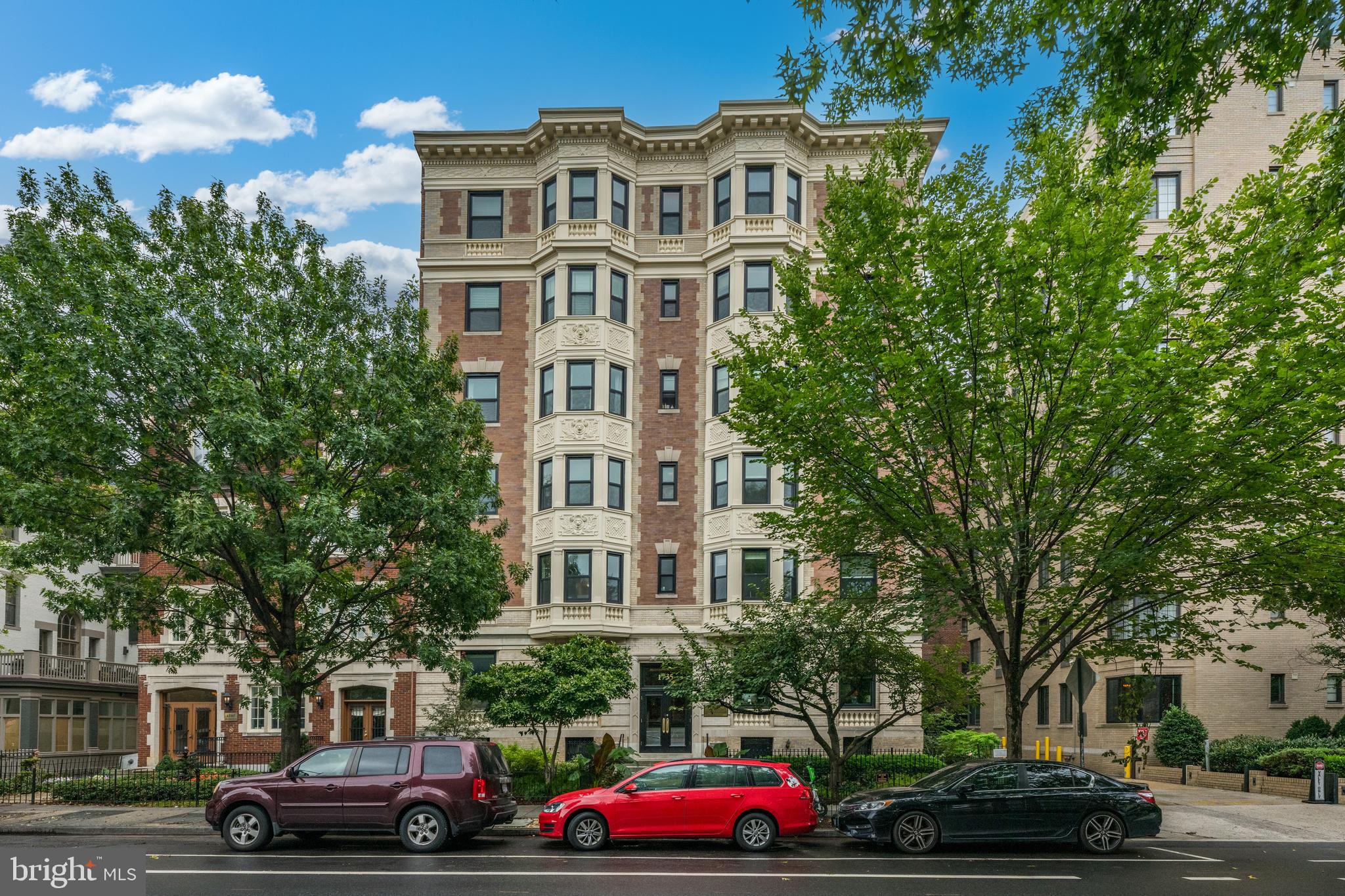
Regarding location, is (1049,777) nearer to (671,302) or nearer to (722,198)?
(671,302)

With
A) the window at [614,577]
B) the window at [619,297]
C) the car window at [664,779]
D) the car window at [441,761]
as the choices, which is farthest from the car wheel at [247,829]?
the window at [619,297]

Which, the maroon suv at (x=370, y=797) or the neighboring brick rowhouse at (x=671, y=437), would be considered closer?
the maroon suv at (x=370, y=797)

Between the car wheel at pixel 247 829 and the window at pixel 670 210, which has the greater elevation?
the window at pixel 670 210

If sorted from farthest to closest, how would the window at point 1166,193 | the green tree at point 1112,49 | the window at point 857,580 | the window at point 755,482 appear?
the window at point 1166,193 → the window at point 755,482 → the window at point 857,580 → the green tree at point 1112,49

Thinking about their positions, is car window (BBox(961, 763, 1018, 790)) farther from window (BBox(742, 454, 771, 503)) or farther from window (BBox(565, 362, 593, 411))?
window (BBox(565, 362, 593, 411))

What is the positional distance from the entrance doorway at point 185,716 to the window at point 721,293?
827 inches

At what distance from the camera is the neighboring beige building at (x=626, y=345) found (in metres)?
32.7

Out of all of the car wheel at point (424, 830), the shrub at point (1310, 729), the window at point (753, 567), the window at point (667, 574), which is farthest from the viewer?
the window at point (667, 574)

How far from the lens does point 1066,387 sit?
18.0 m

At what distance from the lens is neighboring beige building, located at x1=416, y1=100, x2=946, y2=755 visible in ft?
107

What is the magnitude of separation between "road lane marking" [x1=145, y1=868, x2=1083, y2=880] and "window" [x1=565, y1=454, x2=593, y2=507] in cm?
1902

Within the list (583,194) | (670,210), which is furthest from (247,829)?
(670,210)

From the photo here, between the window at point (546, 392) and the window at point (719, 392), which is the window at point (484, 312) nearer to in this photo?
the window at point (546, 392)

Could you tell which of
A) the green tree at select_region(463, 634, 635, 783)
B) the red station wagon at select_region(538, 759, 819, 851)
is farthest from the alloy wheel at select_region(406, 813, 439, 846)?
the green tree at select_region(463, 634, 635, 783)
